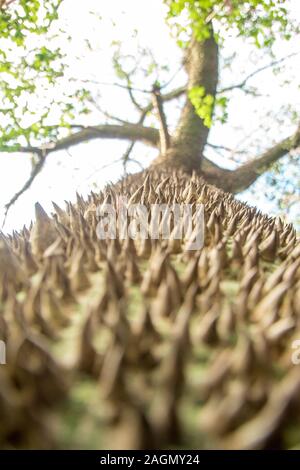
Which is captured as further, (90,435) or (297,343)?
(297,343)

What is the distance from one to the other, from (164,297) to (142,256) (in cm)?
37

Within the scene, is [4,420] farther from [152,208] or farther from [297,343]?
[152,208]

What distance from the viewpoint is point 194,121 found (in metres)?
5.81

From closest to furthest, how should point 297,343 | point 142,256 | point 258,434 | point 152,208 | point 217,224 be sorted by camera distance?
point 258,434
point 297,343
point 142,256
point 217,224
point 152,208

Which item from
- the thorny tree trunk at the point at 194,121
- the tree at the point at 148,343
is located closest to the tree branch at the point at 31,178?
the thorny tree trunk at the point at 194,121

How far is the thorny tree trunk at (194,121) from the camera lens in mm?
5332

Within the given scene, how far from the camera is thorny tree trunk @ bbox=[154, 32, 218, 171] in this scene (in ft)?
17.5

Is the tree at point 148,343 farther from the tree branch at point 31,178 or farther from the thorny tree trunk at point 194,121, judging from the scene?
the tree branch at point 31,178

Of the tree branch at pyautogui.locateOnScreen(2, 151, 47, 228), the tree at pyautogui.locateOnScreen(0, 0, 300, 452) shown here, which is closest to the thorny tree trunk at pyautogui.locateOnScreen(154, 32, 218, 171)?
the tree branch at pyautogui.locateOnScreen(2, 151, 47, 228)

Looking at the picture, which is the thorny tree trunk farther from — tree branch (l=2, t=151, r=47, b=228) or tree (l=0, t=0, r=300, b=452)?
tree (l=0, t=0, r=300, b=452)

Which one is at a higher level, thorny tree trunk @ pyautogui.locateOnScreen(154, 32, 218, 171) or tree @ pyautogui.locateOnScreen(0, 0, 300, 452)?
thorny tree trunk @ pyautogui.locateOnScreen(154, 32, 218, 171)

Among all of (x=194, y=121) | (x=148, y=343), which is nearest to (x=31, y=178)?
(x=194, y=121)

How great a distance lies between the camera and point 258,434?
→ 0.62 metres

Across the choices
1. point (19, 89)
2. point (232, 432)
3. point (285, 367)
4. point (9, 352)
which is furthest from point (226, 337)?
point (19, 89)
